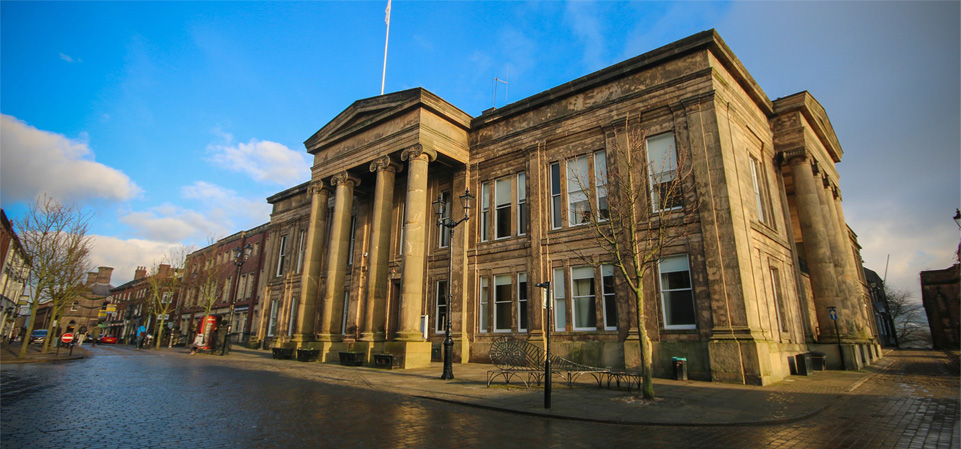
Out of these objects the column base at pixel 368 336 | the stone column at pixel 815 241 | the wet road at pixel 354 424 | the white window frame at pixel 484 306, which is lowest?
the wet road at pixel 354 424

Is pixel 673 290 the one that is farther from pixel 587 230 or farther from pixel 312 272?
pixel 312 272

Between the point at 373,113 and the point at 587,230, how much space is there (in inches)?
547

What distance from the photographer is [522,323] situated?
2023 cm

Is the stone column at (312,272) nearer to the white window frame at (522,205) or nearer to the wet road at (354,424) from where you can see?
the white window frame at (522,205)

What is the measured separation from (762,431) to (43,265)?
30808 millimetres

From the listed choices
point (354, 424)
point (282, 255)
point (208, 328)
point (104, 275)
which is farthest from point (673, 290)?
point (104, 275)

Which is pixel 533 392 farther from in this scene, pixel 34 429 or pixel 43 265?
pixel 43 265

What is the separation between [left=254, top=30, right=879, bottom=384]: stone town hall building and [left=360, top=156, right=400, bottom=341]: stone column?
73mm

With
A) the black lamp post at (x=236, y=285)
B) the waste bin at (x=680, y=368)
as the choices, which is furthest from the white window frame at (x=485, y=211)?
the black lamp post at (x=236, y=285)

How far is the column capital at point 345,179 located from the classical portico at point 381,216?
0.06 m

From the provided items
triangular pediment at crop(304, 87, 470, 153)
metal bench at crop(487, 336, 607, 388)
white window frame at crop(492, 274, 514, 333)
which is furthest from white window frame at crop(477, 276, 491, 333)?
triangular pediment at crop(304, 87, 470, 153)

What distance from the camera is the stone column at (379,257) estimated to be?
69.3 feet

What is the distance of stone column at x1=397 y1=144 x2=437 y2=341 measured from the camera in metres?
19.6

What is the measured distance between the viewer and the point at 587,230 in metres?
18.7
